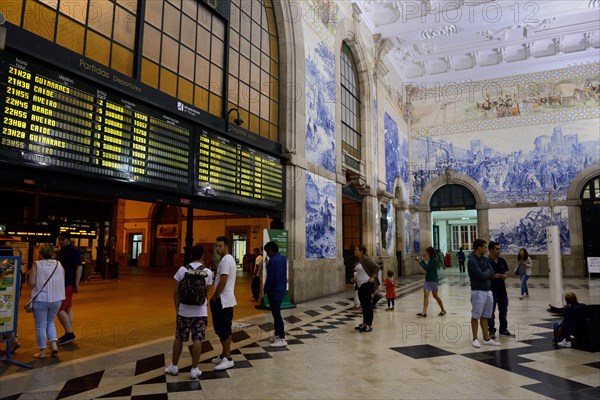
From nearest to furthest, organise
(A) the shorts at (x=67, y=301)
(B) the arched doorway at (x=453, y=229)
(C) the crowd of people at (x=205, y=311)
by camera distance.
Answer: (C) the crowd of people at (x=205, y=311) → (A) the shorts at (x=67, y=301) → (B) the arched doorway at (x=453, y=229)

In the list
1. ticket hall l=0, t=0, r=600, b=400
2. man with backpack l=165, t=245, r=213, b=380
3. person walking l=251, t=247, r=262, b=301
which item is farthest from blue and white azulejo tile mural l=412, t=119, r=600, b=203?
man with backpack l=165, t=245, r=213, b=380

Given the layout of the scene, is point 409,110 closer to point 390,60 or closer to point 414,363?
point 390,60

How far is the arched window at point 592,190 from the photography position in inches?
811

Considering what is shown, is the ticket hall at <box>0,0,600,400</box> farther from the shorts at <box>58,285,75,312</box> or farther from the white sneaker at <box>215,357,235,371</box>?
the shorts at <box>58,285,75,312</box>

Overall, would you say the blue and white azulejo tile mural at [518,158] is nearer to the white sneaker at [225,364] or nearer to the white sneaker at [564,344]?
the white sneaker at [564,344]

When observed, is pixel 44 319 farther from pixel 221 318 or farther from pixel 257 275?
pixel 257 275

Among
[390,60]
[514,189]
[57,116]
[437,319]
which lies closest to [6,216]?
[57,116]

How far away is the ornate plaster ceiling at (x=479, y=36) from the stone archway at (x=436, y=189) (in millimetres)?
5847

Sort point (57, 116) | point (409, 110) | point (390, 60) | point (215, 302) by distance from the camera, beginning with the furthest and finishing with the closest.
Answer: point (409, 110) → point (390, 60) → point (57, 116) → point (215, 302)

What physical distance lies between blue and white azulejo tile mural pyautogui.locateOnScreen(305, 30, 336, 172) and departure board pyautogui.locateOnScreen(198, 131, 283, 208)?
6.08 ft

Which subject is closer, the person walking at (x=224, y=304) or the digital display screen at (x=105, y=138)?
the person walking at (x=224, y=304)

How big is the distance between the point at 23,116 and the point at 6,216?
1287cm

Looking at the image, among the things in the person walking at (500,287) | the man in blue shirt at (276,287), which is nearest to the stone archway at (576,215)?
the person walking at (500,287)

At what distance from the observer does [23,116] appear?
493 cm
